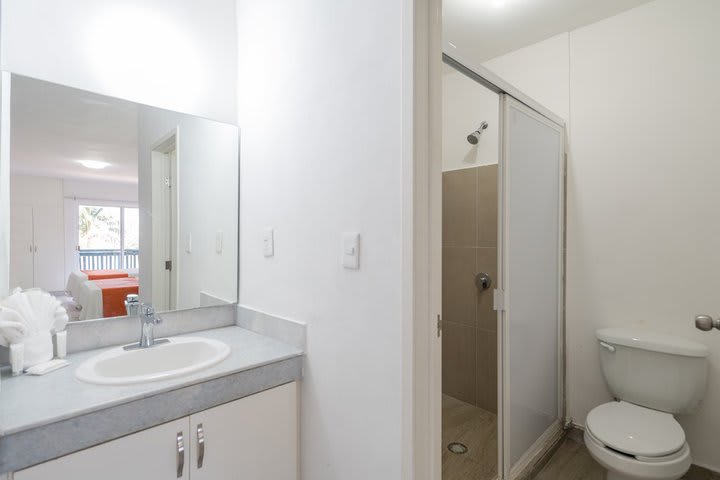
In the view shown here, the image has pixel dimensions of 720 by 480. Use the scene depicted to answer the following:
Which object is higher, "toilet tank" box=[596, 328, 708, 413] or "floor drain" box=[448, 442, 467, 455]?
"toilet tank" box=[596, 328, 708, 413]

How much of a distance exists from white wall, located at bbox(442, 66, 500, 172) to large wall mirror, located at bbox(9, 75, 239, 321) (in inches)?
59.3

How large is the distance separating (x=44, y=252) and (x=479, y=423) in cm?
240

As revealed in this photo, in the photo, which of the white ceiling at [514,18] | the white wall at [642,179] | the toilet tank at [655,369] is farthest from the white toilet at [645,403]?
the white ceiling at [514,18]

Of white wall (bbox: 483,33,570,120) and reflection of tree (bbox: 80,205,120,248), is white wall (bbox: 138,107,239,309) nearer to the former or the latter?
reflection of tree (bbox: 80,205,120,248)

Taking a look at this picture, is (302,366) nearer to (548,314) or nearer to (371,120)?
(371,120)

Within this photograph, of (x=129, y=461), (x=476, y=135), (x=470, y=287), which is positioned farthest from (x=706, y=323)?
(x=129, y=461)

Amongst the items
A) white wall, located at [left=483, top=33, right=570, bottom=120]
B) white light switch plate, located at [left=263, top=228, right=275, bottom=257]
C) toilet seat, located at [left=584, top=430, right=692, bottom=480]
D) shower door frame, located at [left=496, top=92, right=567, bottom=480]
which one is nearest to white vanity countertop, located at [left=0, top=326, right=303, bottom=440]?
white light switch plate, located at [left=263, top=228, right=275, bottom=257]

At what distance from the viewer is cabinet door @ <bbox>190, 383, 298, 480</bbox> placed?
1062 mm

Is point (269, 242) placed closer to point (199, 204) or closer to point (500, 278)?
point (199, 204)

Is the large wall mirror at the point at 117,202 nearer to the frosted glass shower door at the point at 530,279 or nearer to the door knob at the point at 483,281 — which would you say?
the frosted glass shower door at the point at 530,279

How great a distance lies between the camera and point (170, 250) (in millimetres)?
1567

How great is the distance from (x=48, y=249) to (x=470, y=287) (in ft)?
7.23

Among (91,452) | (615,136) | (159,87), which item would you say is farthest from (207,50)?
(615,136)

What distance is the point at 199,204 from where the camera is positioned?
164cm
